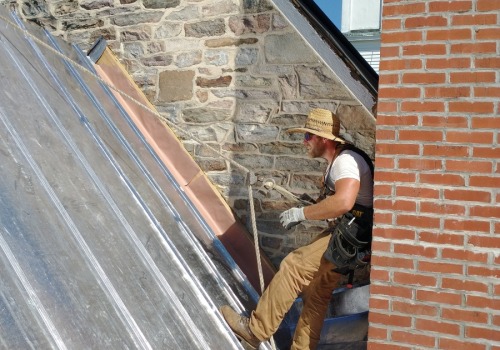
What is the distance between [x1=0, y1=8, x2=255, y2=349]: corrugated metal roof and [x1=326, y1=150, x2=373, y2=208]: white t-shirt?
114cm

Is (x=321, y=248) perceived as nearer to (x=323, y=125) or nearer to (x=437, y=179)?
(x=323, y=125)

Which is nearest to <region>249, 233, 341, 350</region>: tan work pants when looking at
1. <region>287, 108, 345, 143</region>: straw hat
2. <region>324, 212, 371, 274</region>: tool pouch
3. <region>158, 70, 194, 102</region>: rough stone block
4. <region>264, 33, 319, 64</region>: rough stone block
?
<region>324, 212, 371, 274</region>: tool pouch

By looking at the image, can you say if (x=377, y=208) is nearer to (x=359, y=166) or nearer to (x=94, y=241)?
(x=359, y=166)

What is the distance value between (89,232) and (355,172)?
5.11 ft

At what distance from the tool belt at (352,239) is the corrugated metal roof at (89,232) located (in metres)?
0.82

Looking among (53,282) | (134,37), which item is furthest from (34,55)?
(53,282)

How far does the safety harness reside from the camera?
3756mm

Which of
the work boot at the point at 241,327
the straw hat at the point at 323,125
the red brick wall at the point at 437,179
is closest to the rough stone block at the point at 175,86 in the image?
the straw hat at the point at 323,125

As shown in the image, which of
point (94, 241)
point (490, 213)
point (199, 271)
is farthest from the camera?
point (199, 271)

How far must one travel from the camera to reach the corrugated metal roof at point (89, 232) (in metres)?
3.04

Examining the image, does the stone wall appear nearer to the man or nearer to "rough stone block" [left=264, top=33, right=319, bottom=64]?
"rough stone block" [left=264, top=33, right=319, bottom=64]

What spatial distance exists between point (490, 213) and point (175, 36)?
3130 millimetres

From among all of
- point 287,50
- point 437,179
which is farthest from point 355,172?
point 287,50

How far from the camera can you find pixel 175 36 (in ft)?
17.4
